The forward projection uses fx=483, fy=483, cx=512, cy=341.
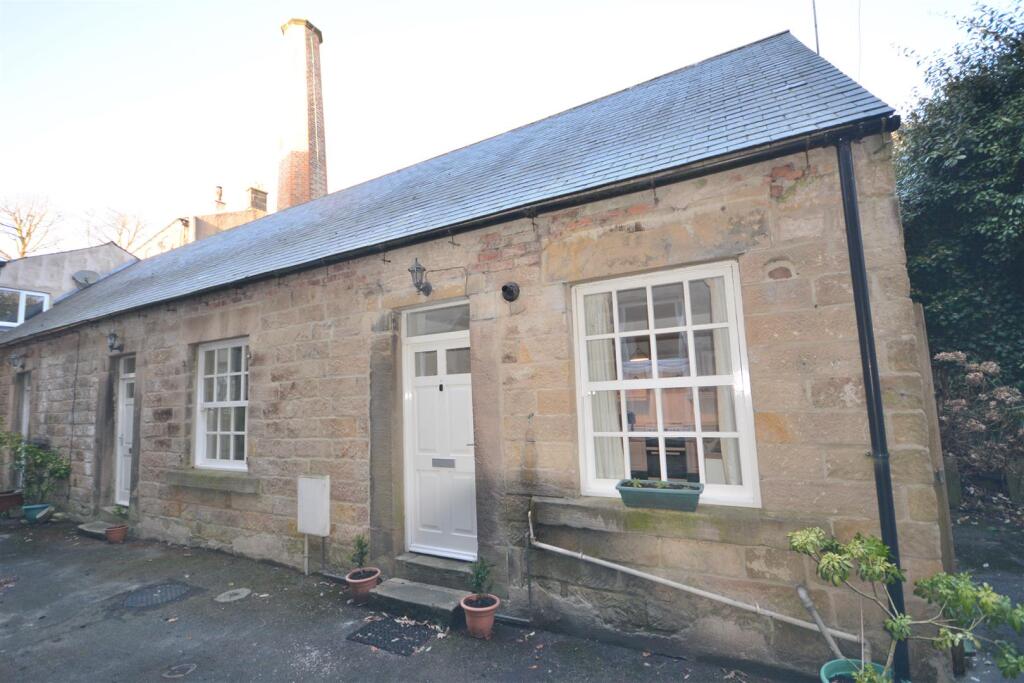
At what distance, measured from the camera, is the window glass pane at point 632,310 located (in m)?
4.12

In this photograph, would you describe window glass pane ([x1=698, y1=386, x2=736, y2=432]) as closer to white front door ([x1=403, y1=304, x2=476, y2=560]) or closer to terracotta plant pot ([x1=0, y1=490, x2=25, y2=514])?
white front door ([x1=403, y1=304, x2=476, y2=560])

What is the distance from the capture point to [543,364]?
4.34m

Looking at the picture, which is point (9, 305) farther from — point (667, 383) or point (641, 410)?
point (667, 383)

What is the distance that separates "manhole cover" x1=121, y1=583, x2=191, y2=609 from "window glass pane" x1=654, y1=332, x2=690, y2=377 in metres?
5.48

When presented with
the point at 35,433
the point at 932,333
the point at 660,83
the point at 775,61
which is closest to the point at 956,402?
the point at 932,333

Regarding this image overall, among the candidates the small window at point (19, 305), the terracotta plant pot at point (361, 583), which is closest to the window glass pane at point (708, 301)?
the terracotta plant pot at point (361, 583)

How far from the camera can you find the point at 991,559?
5.50 meters

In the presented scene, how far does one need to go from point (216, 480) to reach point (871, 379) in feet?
23.8

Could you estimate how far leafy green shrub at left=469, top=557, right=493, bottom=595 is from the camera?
4.27m

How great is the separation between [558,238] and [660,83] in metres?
4.05

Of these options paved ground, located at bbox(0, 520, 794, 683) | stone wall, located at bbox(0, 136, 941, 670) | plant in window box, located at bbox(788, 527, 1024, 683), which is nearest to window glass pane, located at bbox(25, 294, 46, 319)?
paved ground, located at bbox(0, 520, 794, 683)

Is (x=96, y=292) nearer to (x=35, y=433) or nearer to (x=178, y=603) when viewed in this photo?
(x=35, y=433)

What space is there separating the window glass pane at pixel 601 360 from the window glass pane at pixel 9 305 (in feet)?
56.3

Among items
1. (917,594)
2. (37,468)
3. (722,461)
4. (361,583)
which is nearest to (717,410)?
(722,461)
